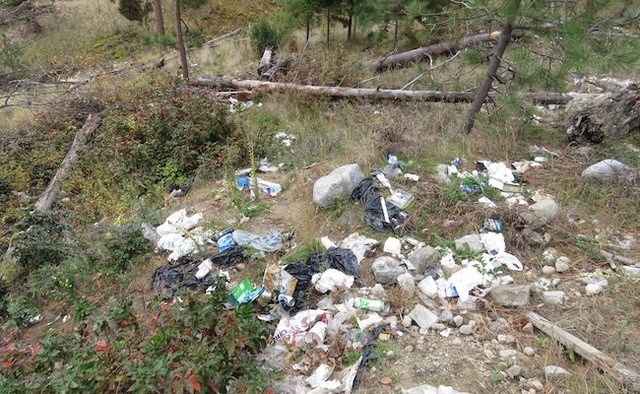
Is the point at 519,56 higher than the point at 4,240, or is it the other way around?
the point at 519,56

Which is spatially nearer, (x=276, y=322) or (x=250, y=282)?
(x=276, y=322)

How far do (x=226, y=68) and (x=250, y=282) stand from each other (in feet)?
21.1

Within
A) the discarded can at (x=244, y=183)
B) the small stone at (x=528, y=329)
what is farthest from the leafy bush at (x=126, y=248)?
the small stone at (x=528, y=329)

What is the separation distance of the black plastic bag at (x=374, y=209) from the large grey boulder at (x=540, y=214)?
37.3 inches

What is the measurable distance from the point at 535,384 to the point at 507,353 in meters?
0.23

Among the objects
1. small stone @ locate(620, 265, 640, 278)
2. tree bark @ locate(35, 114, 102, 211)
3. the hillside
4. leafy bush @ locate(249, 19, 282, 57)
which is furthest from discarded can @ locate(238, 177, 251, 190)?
leafy bush @ locate(249, 19, 282, 57)

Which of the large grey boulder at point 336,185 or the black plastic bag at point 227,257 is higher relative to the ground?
the large grey boulder at point 336,185

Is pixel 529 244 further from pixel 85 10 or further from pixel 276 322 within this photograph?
pixel 85 10

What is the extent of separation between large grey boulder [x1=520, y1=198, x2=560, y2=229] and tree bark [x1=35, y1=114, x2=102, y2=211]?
477cm

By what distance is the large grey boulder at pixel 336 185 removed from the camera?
382 cm

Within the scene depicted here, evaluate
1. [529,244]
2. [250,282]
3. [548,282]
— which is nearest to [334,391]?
[250,282]

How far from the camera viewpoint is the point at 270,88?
6.54 metres

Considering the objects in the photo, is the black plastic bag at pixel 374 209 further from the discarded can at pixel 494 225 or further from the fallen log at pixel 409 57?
the fallen log at pixel 409 57

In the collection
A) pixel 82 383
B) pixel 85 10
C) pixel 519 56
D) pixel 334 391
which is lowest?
pixel 85 10
